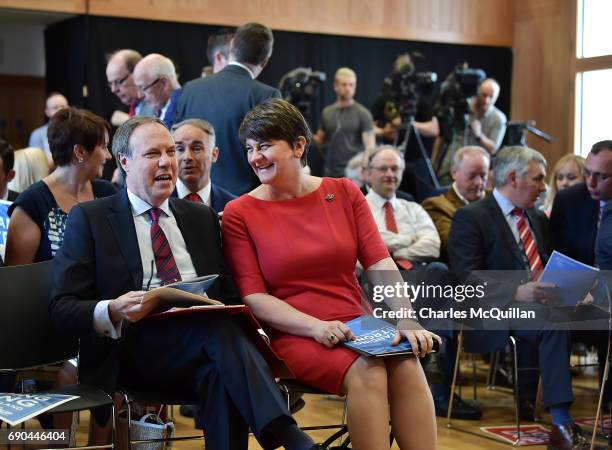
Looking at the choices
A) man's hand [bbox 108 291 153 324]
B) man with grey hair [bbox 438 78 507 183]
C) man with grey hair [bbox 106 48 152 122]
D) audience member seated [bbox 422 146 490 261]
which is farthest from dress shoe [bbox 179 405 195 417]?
man with grey hair [bbox 438 78 507 183]

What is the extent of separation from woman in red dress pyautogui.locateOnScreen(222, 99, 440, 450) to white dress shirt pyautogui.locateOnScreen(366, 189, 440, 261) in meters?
1.98

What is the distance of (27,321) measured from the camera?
121 inches

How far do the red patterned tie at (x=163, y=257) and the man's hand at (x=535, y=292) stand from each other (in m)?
1.84

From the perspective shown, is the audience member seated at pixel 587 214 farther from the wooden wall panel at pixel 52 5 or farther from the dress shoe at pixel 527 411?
the wooden wall panel at pixel 52 5

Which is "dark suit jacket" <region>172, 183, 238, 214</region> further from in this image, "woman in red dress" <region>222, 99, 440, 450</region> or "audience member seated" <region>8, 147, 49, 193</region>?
"audience member seated" <region>8, 147, 49, 193</region>

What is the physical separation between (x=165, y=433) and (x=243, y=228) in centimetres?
69

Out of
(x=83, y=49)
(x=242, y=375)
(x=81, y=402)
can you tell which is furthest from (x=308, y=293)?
(x=83, y=49)

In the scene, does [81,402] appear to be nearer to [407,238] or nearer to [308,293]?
[308,293]

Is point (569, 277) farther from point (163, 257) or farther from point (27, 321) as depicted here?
point (27, 321)

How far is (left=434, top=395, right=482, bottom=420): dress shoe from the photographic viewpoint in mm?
4738

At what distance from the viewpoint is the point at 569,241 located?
188 inches

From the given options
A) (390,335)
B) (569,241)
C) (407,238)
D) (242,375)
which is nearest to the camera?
(242,375)

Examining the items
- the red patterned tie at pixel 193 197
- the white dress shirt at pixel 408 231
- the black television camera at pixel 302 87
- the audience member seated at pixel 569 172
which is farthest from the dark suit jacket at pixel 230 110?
the black television camera at pixel 302 87

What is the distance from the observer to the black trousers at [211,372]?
267 cm
